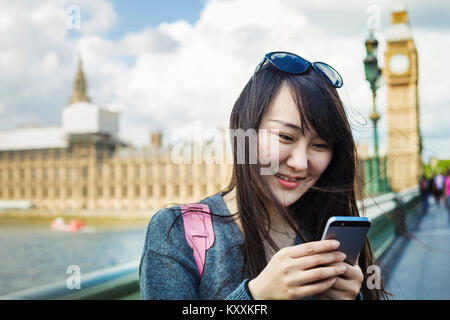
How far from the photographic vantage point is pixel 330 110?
0.82m

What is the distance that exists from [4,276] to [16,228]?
1933 centimetres

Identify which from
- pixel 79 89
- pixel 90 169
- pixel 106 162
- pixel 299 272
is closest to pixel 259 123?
pixel 299 272

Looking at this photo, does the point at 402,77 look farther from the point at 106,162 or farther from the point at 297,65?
the point at 297,65

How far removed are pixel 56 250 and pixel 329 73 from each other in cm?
3030

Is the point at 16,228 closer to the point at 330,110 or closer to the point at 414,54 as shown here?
the point at 414,54

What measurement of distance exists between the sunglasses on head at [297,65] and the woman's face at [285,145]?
3 cm

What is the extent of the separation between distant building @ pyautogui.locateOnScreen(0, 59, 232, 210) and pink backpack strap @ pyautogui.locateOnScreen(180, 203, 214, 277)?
34.0 m

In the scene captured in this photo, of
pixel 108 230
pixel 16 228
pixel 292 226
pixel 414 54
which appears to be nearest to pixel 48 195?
pixel 16 228

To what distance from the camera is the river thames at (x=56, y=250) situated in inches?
878

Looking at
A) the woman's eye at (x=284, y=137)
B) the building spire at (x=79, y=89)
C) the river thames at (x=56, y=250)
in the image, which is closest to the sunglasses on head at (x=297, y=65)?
the woman's eye at (x=284, y=137)

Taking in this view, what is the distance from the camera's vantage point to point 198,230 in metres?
0.76

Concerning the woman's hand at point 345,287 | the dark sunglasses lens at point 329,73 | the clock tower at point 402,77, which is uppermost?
the clock tower at point 402,77

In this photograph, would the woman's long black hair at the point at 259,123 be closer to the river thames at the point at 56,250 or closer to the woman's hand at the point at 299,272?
the woman's hand at the point at 299,272
